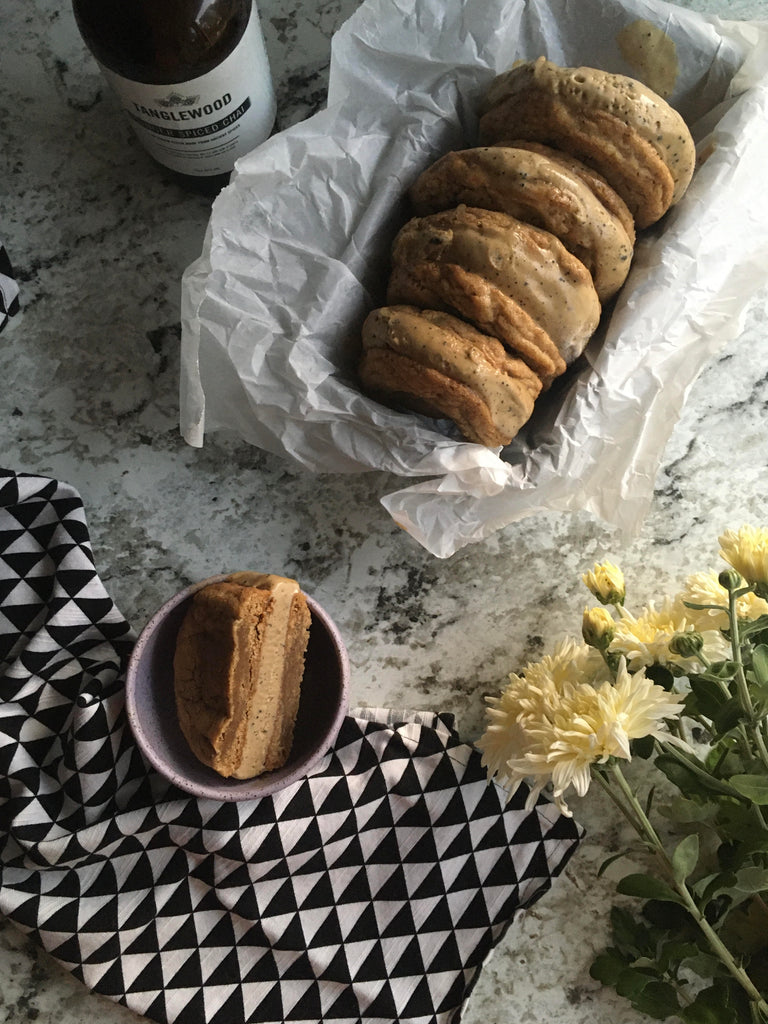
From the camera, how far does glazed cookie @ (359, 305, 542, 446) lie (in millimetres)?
785

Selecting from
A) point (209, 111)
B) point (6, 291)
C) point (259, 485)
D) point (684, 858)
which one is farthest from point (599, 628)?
point (6, 291)

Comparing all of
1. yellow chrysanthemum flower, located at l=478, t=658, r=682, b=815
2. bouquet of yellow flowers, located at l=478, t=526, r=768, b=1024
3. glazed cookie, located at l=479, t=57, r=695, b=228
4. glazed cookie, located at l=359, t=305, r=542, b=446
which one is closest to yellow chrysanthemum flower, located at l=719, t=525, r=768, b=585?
bouquet of yellow flowers, located at l=478, t=526, r=768, b=1024

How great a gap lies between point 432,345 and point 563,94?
239 mm

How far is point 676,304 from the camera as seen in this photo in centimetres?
83

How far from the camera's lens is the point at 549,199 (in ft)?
2.59

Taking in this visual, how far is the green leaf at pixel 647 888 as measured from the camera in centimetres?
70

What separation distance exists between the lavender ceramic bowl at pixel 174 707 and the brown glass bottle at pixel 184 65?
39 cm

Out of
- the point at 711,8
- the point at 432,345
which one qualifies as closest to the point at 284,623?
the point at 432,345

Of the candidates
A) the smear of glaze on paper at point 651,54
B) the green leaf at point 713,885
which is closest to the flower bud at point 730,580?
the green leaf at point 713,885

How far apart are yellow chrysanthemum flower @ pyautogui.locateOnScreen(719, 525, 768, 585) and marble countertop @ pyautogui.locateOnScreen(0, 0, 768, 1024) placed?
0.21 meters

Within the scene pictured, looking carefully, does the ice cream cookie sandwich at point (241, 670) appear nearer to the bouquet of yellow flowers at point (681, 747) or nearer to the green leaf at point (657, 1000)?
the bouquet of yellow flowers at point (681, 747)

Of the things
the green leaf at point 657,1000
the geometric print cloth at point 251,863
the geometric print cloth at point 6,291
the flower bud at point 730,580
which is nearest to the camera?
the flower bud at point 730,580

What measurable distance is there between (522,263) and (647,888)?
49cm

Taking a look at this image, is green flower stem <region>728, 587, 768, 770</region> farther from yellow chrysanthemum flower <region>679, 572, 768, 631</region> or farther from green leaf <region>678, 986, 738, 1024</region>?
green leaf <region>678, 986, 738, 1024</region>
